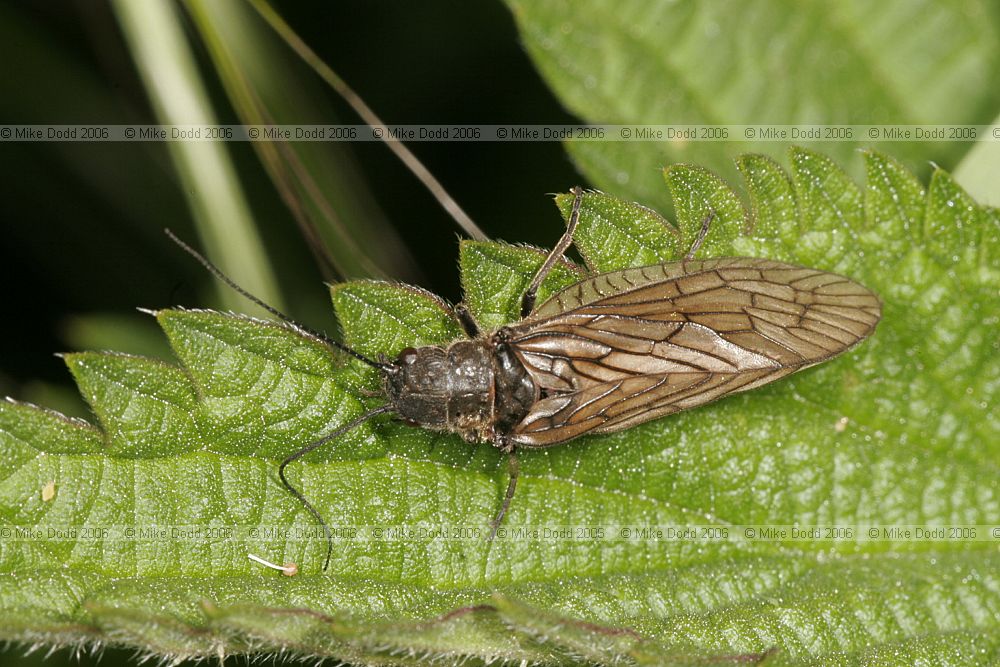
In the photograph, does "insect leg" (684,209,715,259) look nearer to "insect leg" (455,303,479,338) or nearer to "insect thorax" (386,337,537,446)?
"insect thorax" (386,337,537,446)

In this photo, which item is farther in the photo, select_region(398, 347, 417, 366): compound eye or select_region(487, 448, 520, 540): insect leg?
select_region(398, 347, 417, 366): compound eye

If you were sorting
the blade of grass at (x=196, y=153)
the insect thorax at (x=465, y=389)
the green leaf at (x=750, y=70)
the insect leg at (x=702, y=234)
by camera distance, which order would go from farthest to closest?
1. the blade of grass at (x=196, y=153)
2. the green leaf at (x=750, y=70)
3. the insect leg at (x=702, y=234)
4. the insect thorax at (x=465, y=389)

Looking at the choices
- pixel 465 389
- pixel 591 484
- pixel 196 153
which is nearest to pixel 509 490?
pixel 591 484

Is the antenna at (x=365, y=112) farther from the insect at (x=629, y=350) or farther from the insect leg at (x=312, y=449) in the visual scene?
the insect leg at (x=312, y=449)

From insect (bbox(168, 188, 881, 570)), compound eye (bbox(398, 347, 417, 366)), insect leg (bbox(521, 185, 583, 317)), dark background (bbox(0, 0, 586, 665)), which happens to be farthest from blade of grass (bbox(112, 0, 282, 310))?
insect leg (bbox(521, 185, 583, 317))

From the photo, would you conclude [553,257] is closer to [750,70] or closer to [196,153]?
[750,70]

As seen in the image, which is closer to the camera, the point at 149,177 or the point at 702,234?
the point at 702,234

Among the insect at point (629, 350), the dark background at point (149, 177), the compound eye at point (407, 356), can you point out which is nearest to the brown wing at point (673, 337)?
the insect at point (629, 350)
